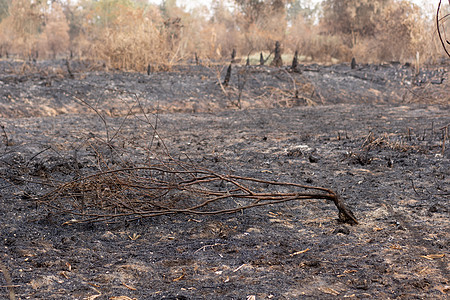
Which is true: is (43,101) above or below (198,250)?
above

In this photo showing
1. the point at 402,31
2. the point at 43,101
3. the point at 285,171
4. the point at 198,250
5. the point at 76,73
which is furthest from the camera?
the point at 402,31

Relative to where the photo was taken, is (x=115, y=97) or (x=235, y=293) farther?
(x=115, y=97)

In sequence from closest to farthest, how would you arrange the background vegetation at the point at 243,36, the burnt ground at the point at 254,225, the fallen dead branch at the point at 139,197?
the burnt ground at the point at 254,225 < the fallen dead branch at the point at 139,197 < the background vegetation at the point at 243,36

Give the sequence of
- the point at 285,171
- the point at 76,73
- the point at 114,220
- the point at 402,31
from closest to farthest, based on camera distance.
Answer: the point at 114,220 → the point at 285,171 → the point at 76,73 → the point at 402,31

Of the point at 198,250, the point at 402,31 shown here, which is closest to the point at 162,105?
the point at 198,250

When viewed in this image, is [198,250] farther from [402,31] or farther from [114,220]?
[402,31]

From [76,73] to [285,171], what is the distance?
6757mm

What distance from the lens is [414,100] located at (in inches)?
336

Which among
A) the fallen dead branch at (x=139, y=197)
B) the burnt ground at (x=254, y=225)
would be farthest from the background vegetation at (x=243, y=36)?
the fallen dead branch at (x=139, y=197)

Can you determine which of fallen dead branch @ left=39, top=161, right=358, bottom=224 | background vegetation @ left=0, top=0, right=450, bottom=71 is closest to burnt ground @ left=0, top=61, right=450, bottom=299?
fallen dead branch @ left=39, top=161, right=358, bottom=224

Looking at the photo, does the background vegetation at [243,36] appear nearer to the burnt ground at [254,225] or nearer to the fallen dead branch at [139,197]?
the burnt ground at [254,225]

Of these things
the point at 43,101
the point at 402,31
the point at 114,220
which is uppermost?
the point at 402,31

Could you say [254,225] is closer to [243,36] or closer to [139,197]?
[139,197]

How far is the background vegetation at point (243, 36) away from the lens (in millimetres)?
10273
